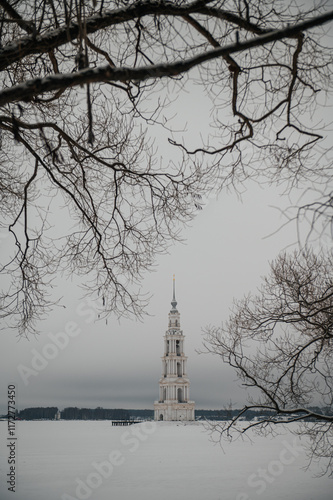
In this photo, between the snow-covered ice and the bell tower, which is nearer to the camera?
the snow-covered ice

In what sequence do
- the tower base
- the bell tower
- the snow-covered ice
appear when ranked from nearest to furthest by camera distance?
1. the snow-covered ice
2. the tower base
3. the bell tower

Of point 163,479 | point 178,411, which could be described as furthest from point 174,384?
point 163,479

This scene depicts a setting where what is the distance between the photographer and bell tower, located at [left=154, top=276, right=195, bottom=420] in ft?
327

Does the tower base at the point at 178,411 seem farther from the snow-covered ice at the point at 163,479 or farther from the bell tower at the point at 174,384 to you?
the snow-covered ice at the point at 163,479

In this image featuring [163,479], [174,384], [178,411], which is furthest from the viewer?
[174,384]

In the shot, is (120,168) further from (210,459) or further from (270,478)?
(210,459)

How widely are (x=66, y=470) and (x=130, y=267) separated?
1765 cm

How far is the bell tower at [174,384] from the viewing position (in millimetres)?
99562

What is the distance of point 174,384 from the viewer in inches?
3952

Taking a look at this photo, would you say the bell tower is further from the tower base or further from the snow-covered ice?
the snow-covered ice

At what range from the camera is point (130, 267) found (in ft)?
20.0

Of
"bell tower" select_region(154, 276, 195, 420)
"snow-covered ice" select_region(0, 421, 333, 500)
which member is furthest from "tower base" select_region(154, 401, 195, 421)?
"snow-covered ice" select_region(0, 421, 333, 500)

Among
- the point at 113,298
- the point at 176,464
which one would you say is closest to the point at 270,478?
the point at 176,464

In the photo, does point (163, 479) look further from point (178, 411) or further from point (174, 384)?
point (178, 411)
